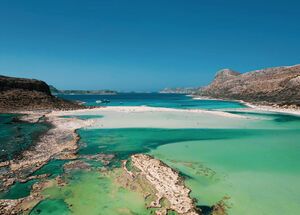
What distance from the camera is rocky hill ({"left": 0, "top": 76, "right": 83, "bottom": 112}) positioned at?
66.4 m

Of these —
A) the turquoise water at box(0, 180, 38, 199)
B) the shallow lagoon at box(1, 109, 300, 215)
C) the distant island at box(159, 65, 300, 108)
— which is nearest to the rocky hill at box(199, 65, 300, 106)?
the distant island at box(159, 65, 300, 108)

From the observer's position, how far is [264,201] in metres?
15.2

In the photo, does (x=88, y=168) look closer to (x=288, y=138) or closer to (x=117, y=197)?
(x=117, y=197)

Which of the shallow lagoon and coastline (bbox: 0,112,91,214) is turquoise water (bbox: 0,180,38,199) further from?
coastline (bbox: 0,112,91,214)

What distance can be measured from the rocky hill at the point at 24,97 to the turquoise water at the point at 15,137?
A: 22189 mm

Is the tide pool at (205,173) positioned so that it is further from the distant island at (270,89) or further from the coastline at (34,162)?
the distant island at (270,89)

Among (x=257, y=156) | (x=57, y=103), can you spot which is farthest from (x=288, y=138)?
(x=57, y=103)

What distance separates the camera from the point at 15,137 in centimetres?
3331

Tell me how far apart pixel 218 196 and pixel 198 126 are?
92.6 feet

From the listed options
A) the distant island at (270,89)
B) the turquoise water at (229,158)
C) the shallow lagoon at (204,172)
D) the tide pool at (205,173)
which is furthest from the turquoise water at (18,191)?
the distant island at (270,89)

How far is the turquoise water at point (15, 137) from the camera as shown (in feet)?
85.7

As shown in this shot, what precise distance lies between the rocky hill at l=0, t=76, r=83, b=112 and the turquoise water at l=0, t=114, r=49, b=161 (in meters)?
22.2

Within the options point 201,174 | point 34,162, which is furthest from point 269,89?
point 34,162

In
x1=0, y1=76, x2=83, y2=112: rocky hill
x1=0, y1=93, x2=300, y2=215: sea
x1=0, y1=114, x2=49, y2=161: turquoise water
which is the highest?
x1=0, y1=76, x2=83, y2=112: rocky hill
